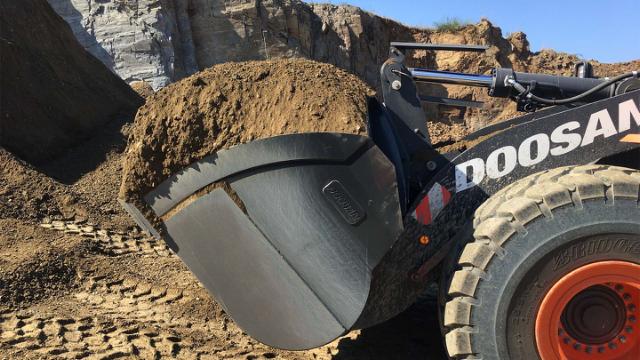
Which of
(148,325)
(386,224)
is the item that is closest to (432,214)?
(386,224)

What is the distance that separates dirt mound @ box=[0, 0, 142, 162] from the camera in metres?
7.23

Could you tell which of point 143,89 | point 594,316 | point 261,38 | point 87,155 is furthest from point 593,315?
point 261,38

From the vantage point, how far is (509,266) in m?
2.06

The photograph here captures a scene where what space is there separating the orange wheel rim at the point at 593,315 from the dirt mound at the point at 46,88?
682 cm

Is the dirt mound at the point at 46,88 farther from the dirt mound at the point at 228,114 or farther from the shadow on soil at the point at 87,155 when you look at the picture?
the dirt mound at the point at 228,114

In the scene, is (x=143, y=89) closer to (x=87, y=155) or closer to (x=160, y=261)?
(x=87, y=155)

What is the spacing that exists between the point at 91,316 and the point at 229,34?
14.0 metres

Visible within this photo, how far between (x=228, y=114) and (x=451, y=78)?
1436mm

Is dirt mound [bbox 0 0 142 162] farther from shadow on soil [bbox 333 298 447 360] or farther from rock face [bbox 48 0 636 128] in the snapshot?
shadow on soil [bbox 333 298 447 360]

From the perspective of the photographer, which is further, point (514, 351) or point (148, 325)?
point (148, 325)

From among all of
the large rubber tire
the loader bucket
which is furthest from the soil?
the large rubber tire

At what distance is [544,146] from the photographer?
2398 millimetres

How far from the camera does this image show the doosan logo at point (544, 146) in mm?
2395

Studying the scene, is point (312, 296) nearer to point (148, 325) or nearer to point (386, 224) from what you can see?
point (386, 224)
